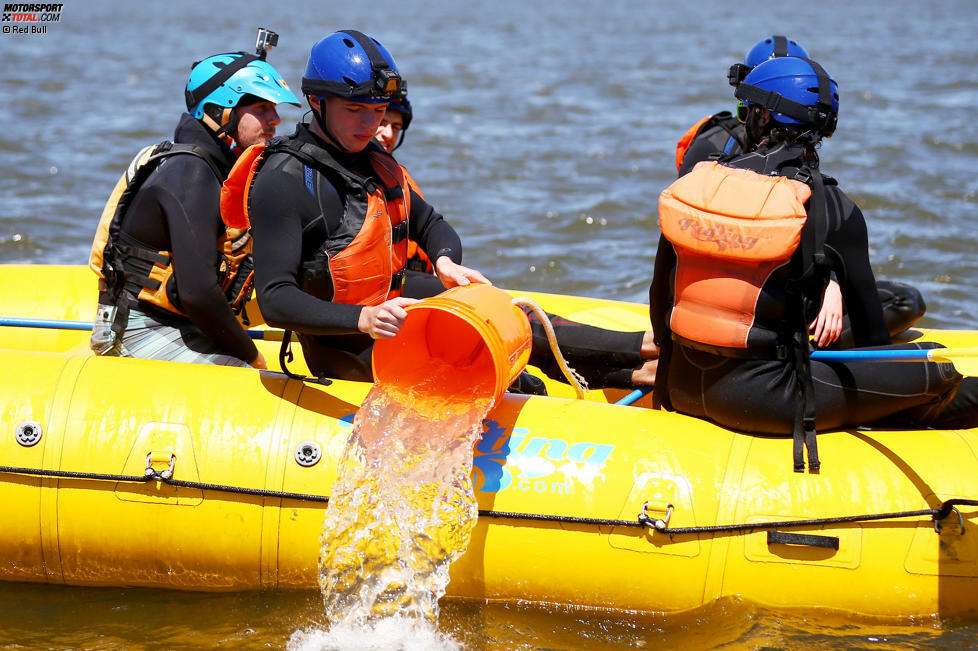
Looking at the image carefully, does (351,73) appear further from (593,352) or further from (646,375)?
(646,375)

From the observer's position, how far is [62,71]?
19.2 metres

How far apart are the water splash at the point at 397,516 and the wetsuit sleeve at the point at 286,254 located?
1.24ft

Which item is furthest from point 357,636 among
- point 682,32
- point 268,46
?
point 682,32

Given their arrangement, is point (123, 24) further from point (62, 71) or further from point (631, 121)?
point (631, 121)

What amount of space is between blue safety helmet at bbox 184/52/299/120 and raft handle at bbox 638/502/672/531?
6.58ft

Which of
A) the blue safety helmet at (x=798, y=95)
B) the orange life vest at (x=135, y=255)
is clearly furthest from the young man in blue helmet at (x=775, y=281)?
the orange life vest at (x=135, y=255)

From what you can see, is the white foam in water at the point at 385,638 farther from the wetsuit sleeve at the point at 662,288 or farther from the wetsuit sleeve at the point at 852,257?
the wetsuit sleeve at the point at 852,257

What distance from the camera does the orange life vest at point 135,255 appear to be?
13.5 feet

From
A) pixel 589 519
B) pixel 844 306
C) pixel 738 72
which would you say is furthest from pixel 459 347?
pixel 738 72

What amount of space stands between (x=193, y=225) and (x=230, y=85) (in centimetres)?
62

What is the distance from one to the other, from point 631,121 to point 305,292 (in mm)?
11447

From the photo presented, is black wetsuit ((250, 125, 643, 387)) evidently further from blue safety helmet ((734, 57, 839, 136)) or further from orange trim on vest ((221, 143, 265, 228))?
blue safety helmet ((734, 57, 839, 136))

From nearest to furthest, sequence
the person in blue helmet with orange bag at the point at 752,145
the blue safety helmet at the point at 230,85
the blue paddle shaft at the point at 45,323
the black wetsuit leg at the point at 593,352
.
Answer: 1. the blue safety helmet at the point at 230,85
2. the black wetsuit leg at the point at 593,352
3. the person in blue helmet with orange bag at the point at 752,145
4. the blue paddle shaft at the point at 45,323

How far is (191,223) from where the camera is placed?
4.00m
